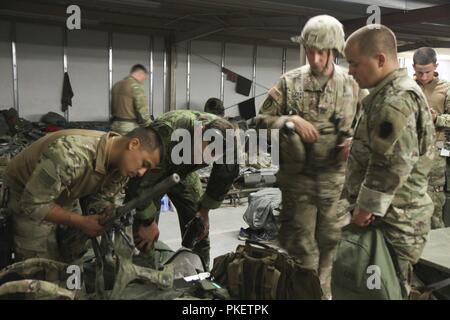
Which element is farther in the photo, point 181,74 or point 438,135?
point 181,74

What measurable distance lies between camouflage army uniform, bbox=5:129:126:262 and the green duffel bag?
1.15 m

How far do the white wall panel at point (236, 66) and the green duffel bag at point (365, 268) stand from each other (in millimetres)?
8193

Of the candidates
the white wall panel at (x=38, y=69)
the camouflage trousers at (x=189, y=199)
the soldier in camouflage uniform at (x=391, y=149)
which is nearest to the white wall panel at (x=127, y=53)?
the white wall panel at (x=38, y=69)

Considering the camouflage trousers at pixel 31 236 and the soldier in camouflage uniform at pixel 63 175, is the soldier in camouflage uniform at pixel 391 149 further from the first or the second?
the camouflage trousers at pixel 31 236

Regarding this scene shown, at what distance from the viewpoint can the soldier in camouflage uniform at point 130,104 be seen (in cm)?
572

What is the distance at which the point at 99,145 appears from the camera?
2.07 metres

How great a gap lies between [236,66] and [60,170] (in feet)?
27.6

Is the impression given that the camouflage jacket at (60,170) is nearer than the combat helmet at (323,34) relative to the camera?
Yes

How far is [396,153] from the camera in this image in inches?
72.2

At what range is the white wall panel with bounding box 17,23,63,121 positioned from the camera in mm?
7789

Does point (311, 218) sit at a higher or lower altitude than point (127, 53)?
lower

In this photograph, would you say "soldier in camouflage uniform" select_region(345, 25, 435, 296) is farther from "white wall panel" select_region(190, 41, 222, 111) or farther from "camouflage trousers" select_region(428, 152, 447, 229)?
"white wall panel" select_region(190, 41, 222, 111)

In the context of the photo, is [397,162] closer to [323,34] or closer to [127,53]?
[323,34]

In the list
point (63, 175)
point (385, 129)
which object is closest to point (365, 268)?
point (385, 129)
